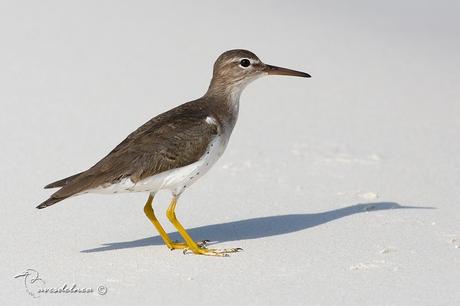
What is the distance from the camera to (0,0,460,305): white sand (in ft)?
25.9

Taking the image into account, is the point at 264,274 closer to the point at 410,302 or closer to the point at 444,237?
the point at 410,302

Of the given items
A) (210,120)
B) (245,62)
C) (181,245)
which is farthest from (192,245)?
(245,62)

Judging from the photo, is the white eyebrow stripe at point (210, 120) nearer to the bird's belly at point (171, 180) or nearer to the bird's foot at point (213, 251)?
the bird's belly at point (171, 180)

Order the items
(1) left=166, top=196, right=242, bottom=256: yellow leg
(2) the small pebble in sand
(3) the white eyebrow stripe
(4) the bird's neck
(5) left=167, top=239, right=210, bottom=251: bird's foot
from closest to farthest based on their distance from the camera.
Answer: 1. (2) the small pebble in sand
2. (1) left=166, top=196, right=242, bottom=256: yellow leg
3. (5) left=167, top=239, right=210, bottom=251: bird's foot
4. (3) the white eyebrow stripe
5. (4) the bird's neck

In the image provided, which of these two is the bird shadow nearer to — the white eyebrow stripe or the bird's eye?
the white eyebrow stripe

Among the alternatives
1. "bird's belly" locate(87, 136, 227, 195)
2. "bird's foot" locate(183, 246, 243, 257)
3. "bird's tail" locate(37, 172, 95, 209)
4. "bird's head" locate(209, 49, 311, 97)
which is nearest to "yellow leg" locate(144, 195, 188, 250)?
"bird's foot" locate(183, 246, 243, 257)

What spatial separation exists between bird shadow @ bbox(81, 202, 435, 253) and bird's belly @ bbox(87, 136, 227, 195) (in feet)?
1.78

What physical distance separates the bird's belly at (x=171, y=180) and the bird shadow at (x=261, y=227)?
543mm

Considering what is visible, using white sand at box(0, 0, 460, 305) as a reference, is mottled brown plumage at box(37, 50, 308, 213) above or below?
above

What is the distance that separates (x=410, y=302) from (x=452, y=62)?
9.02 m

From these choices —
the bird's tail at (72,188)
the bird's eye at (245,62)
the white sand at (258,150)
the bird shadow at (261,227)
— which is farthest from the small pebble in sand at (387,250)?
the bird's tail at (72,188)

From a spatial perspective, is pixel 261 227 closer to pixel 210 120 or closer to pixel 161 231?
pixel 161 231

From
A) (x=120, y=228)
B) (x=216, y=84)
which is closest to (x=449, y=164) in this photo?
(x=216, y=84)

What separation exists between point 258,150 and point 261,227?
2500mm
